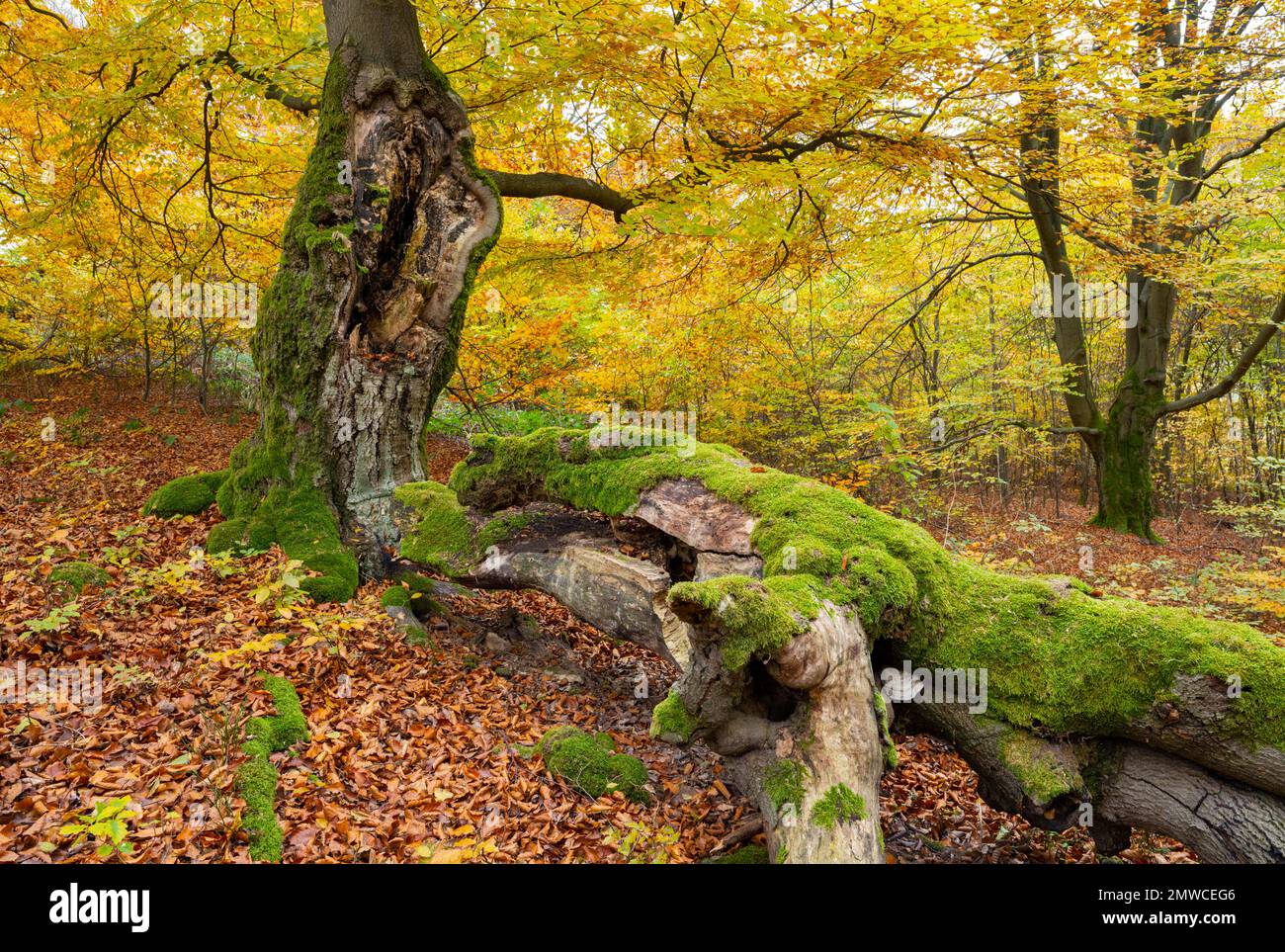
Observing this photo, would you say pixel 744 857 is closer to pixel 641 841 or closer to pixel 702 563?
pixel 641 841

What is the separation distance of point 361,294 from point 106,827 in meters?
4.25

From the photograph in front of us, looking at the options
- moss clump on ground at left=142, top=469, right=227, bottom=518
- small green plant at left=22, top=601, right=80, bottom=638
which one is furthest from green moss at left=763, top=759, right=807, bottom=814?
moss clump on ground at left=142, top=469, right=227, bottom=518

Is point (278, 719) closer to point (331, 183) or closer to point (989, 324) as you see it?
point (331, 183)

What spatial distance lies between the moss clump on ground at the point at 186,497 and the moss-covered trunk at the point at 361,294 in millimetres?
922

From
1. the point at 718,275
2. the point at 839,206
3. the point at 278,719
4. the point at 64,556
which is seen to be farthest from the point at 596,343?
the point at 278,719

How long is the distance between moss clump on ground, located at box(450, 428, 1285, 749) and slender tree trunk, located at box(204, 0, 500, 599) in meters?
3.13

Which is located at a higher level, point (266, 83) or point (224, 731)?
point (266, 83)

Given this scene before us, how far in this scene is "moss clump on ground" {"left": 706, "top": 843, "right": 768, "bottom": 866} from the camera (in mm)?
3314

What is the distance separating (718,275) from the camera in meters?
9.50

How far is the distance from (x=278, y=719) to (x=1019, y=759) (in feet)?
12.9

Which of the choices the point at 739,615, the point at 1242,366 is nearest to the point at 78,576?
the point at 739,615

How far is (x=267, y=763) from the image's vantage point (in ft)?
10.8

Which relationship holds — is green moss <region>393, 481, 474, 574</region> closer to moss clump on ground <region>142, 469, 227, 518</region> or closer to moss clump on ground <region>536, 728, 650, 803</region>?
moss clump on ground <region>536, 728, 650, 803</region>

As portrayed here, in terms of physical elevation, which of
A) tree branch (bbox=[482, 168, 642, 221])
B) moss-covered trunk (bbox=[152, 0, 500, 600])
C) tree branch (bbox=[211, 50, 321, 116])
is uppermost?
tree branch (bbox=[211, 50, 321, 116])
